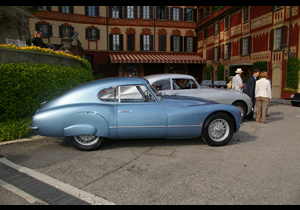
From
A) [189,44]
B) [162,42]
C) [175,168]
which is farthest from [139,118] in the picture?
[189,44]

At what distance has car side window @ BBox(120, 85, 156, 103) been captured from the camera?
5.34 m

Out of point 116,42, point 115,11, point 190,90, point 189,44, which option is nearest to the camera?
point 190,90

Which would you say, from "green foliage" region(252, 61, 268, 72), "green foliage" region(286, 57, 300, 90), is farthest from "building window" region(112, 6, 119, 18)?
"green foliage" region(286, 57, 300, 90)

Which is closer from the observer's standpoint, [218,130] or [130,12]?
[218,130]

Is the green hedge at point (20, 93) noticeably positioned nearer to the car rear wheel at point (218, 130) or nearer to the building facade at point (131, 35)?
the car rear wheel at point (218, 130)

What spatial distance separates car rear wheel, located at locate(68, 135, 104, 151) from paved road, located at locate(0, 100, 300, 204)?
0.12 meters

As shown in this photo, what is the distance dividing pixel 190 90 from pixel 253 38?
17835 mm

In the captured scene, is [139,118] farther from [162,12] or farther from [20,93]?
[162,12]

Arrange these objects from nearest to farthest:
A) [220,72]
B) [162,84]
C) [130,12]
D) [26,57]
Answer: [26,57] → [162,84] → [220,72] → [130,12]

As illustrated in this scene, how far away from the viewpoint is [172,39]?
116 feet

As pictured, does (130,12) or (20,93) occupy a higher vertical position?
(130,12)

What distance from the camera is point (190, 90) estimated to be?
329 inches

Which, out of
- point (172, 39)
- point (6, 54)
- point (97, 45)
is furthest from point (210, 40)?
point (6, 54)

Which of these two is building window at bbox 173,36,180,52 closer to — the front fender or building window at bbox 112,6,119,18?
building window at bbox 112,6,119,18
